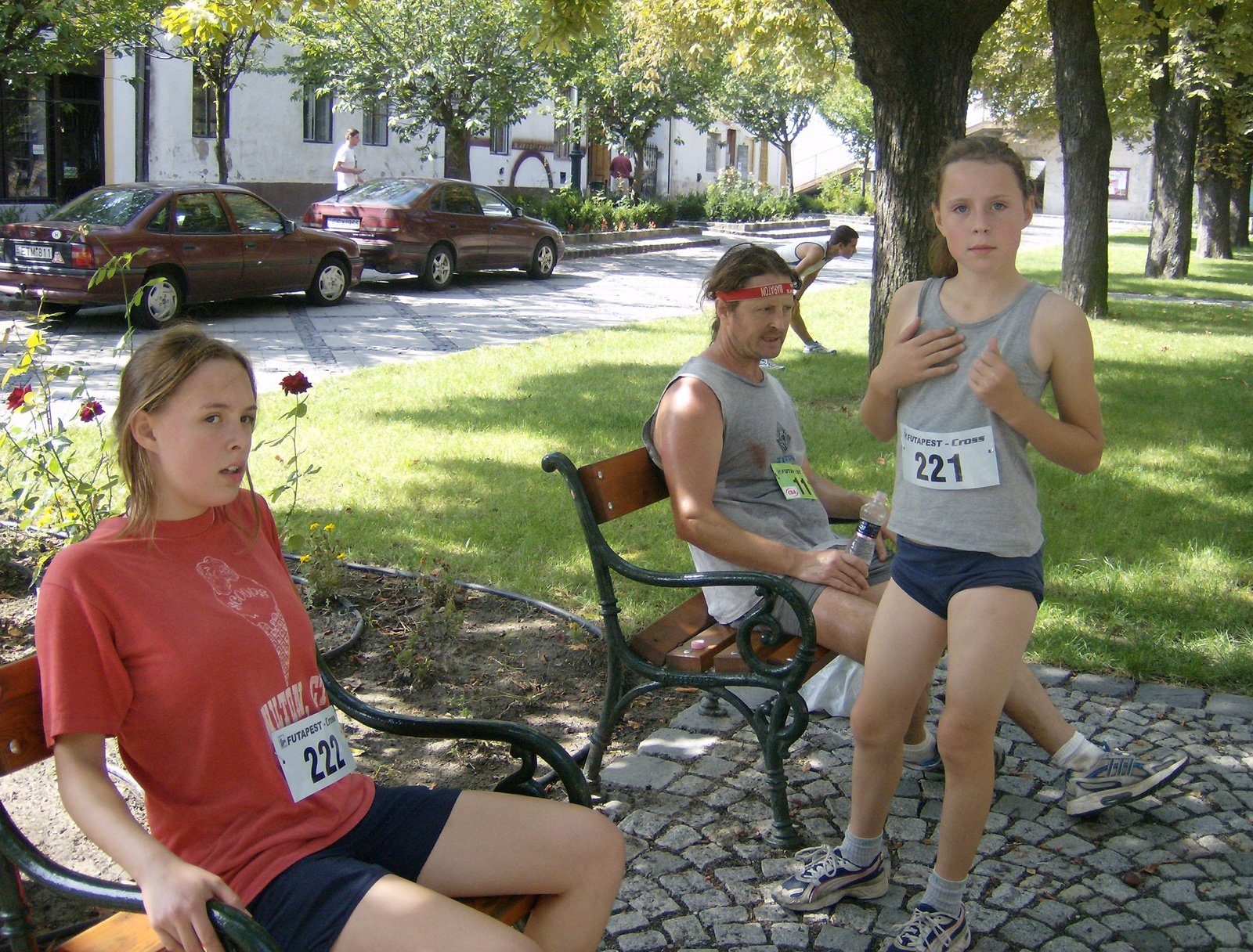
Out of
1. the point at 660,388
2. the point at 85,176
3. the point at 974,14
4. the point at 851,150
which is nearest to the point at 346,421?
the point at 660,388

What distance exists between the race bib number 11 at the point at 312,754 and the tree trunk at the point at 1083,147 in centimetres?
1393

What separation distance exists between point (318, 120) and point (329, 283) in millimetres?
14872

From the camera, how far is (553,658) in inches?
182

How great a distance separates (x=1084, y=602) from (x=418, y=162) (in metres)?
28.9

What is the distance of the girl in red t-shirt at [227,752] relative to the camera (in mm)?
1864

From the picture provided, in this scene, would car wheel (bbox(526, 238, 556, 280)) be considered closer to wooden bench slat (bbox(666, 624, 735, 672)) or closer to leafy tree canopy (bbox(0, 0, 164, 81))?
leafy tree canopy (bbox(0, 0, 164, 81))

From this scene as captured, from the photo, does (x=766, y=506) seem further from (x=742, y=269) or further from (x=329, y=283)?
(x=329, y=283)

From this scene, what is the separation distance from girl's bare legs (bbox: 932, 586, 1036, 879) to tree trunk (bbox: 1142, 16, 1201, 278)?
73.8 ft

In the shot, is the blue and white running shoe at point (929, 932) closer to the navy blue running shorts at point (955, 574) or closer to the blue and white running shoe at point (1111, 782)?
the navy blue running shorts at point (955, 574)

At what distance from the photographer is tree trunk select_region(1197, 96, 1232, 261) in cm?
2889

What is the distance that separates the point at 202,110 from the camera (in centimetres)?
2480

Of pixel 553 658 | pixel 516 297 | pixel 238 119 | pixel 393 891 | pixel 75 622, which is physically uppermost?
pixel 238 119

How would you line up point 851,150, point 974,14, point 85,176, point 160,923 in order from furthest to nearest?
point 851,150 → point 85,176 → point 974,14 → point 160,923

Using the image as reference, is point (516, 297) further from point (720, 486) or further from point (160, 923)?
point (160, 923)
